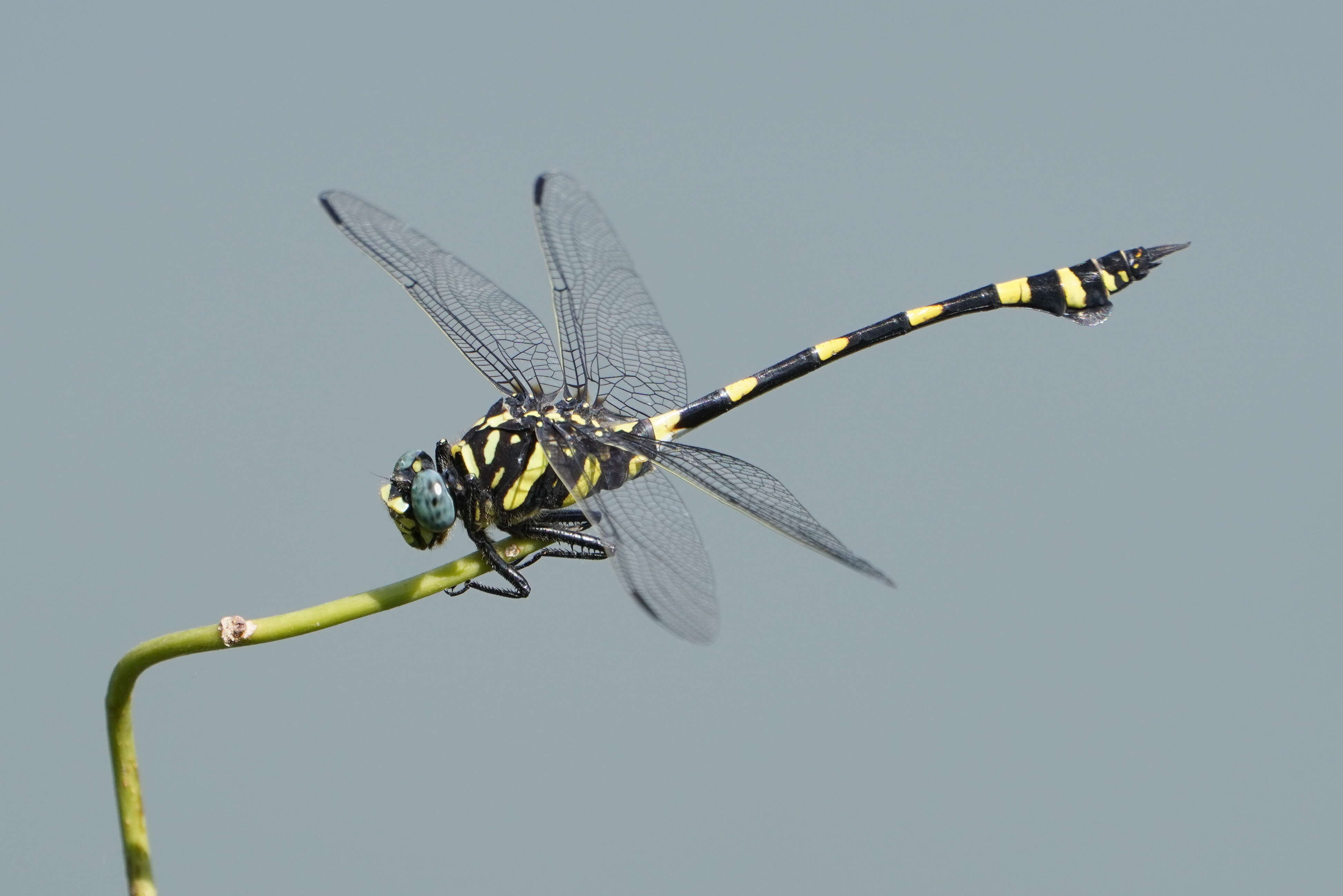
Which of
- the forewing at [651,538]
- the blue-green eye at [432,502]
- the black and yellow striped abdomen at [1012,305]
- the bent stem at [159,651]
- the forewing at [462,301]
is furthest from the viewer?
the black and yellow striped abdomen at [1012,305]

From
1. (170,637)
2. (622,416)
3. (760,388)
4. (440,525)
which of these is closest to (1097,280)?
(760,388)

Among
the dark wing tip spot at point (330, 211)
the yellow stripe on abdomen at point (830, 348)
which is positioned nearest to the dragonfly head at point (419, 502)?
the dark wing tip spot at point (330, 211)

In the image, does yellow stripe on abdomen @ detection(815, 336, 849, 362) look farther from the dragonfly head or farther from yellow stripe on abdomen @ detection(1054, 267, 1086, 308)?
the dragonfly head

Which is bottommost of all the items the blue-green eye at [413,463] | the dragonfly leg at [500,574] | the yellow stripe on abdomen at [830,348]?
the dragonfly leg at [500,574]

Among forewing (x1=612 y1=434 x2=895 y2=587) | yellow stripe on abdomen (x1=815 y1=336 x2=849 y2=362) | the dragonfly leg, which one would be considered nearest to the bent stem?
the dragonfly leg

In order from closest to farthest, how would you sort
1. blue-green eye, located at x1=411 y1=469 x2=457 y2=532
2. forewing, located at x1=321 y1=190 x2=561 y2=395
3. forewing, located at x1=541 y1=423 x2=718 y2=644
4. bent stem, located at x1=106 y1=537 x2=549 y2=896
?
bent stem, located at x1=106 y1=537 x2=549 y2=896 → forewing, located at x1=541 y1=423 x2=718 y2=644 → blue-green eye, located at x1=411 y1=469 x2=457 y2=532 → forewing, located at x1=321 y1=190 x2=561 y2=395

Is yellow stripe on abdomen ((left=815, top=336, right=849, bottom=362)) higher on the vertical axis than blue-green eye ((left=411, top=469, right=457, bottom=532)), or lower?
higher

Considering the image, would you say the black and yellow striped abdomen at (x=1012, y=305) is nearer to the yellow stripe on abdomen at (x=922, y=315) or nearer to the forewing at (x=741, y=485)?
the yellow stripe on abdomen at (x=922, y=315)

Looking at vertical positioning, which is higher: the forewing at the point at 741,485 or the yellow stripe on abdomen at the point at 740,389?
the yellow stripe on abdomen at the point at 740,389
